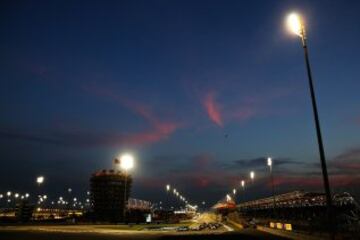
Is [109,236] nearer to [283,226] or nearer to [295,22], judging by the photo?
[283,226]

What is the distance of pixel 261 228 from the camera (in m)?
62.8

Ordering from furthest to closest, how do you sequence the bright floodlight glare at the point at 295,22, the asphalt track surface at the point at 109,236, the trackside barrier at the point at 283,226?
1. the trackside barrier at the point at 283,226
2. the asphalt track surface at the point at 109,236
3. the bright floodlight glare at the point at 295,22

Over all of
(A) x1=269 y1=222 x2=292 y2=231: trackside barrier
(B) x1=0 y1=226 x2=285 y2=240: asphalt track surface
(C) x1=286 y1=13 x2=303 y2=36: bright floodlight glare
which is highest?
(C) x1=286 y1=13 x2=303 y2=36: bright floodlight glare

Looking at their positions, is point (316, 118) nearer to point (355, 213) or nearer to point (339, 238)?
point (339, 238)

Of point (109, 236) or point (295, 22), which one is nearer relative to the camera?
point (295, 22)

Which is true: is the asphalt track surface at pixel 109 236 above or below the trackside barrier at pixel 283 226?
below

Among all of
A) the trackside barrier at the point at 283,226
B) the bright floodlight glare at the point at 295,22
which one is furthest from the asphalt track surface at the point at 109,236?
the bright floodlight glare at the point at 295,22

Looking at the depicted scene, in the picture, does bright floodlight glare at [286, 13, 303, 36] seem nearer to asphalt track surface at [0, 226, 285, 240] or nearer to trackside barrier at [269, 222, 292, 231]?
asphalt track surface at [0, 226, 285, 240]

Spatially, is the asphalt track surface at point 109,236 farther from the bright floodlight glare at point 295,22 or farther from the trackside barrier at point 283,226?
the bright floodlight glare at point 295,22

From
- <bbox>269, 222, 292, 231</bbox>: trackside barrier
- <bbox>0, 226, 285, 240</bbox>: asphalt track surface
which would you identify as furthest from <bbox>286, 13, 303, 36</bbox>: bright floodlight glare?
<bbox>269, 222, 292, 231</bbox>: trackside barrier

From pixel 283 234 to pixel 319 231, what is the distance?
12235mm

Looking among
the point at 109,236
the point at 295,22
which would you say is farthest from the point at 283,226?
the point at 295,22

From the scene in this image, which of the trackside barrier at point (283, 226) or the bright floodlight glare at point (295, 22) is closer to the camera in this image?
the bright floodlight glare at point (295, 22)

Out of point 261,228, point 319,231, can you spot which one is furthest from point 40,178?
point 319,231
